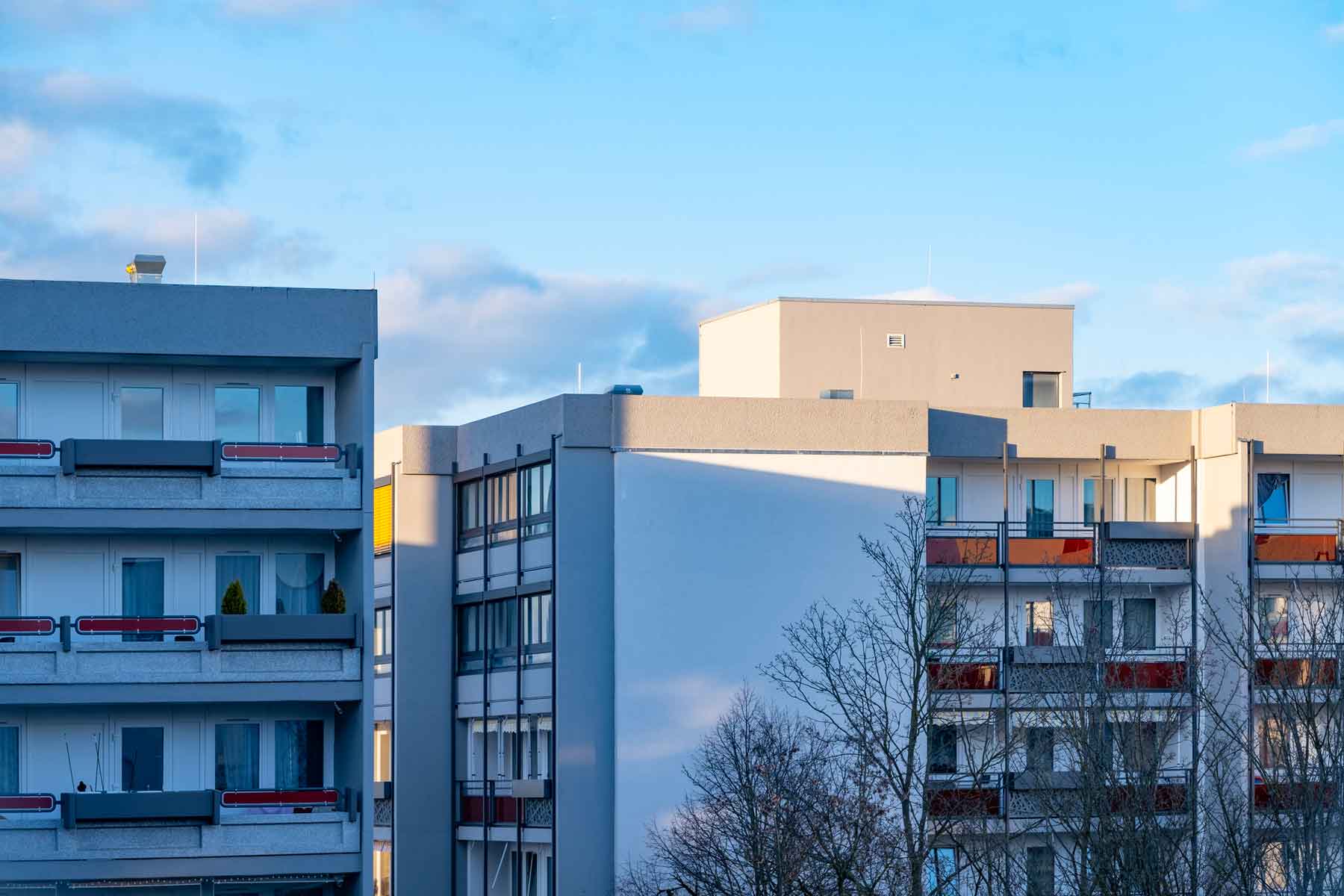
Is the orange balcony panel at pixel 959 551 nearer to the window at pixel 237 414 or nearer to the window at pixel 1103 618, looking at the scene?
the window at pixel 1103 618

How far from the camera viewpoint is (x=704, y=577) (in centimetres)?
5253

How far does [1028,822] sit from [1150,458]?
10531 mm

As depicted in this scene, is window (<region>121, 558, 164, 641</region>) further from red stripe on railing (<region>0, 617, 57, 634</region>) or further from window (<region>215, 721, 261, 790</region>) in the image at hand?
window (<region>215, 721, 261, 790</region>)

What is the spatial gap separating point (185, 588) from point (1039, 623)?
25.9 meters

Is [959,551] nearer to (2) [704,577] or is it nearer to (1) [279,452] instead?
(2) [704,577]

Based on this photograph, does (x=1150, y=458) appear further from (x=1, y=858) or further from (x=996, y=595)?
(x=1, y=858)

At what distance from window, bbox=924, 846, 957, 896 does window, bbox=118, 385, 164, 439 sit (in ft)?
59.0

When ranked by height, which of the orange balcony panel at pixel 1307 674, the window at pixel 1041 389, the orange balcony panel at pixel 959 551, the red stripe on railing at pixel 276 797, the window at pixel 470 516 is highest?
the window at pixel 1041 389

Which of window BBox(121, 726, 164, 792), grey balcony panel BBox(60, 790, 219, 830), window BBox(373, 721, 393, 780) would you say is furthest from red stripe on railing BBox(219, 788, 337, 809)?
window BBox(373, 721, 393, 780)

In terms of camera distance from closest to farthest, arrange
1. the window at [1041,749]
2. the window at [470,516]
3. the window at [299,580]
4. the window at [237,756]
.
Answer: the window at [237,756] < the window at [299,580] < the window at [1041,749] < the window at [470,516]

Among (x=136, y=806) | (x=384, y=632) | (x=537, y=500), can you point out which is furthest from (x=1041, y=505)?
(x=136, y=806)

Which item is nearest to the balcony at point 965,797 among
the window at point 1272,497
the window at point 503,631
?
the window at point 1272,497

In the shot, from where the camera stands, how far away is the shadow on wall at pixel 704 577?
2041 inches

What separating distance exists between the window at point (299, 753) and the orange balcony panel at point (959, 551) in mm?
18659
